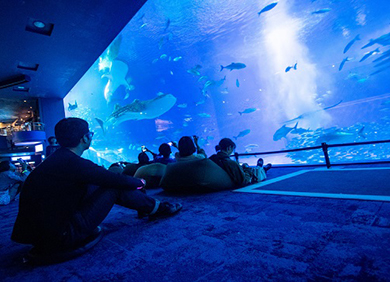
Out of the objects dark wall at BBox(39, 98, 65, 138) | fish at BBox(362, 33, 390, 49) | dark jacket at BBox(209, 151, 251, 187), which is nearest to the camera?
dark jacket at BBox(209, 151, 251, 187)

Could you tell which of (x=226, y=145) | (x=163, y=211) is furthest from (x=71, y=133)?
(x=226, y=145)

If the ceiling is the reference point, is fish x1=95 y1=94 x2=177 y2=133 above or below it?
above

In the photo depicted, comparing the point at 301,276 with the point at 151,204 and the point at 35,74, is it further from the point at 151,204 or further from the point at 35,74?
the point at 35,74

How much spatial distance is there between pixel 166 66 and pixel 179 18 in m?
21.1

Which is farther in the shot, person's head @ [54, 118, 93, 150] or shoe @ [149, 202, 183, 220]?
shoe @ [149, 202, 183, 220]

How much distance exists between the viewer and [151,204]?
1976mm

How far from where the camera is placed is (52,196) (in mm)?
1350

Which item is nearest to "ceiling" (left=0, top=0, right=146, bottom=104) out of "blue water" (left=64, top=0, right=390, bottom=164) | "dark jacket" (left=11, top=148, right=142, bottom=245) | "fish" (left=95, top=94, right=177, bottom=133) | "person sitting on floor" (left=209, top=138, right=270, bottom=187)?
"person sitting on floor" (left=209, top=138, right=270, bottom=187)

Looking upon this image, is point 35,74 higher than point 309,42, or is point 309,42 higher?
point 309,42

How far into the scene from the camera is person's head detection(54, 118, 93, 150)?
1.56m

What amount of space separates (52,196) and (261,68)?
4802cm

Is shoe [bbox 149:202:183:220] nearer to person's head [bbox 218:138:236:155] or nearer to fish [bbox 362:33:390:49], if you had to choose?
person's head [bbox 218:138:236:155]

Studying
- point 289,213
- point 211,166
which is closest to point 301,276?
point 289,213

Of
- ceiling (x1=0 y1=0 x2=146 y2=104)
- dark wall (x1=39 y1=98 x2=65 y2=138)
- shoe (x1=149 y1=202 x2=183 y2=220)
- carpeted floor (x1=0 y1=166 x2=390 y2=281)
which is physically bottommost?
carpeted floor (x1=0 y1=166 x2=390 y2=281)
